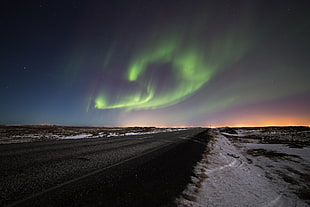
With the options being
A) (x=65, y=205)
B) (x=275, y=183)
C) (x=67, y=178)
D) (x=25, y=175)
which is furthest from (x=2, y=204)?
(x=275, y=183)

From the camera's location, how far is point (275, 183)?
4.88 metres

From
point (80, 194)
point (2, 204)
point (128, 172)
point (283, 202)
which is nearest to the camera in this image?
point (2, 204)

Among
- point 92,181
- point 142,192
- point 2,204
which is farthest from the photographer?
point 92,181

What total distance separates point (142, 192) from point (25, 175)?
137 inches

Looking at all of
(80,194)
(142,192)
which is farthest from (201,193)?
(80,194)

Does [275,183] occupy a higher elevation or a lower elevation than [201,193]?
lower

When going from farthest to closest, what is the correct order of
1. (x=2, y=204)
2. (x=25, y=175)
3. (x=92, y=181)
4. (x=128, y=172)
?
(x=128, y=172)
(x=25, y=175)
(x=92, y=181)
(x=2, y=204)

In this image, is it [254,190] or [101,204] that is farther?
[254,190]

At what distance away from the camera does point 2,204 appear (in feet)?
8.16

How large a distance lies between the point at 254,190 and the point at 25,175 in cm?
A: 633

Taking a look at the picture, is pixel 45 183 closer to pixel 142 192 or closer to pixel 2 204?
pixel 2 204

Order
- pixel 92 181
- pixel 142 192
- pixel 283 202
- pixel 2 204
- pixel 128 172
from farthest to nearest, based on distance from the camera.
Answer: pixel 128 172
pixel 92 181
pixel 283 202
pixel 142 192
pixel 2 204

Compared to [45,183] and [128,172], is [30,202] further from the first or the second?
Result: [128,172]

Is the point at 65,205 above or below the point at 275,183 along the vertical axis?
above
